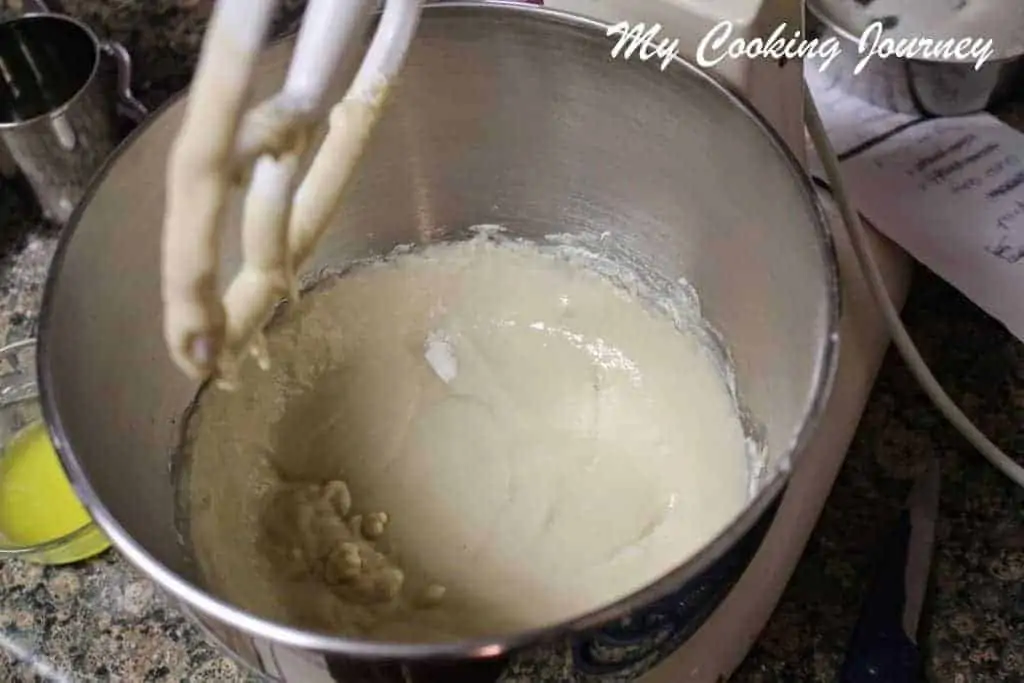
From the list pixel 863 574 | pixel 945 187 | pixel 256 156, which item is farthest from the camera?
pixel 945 187

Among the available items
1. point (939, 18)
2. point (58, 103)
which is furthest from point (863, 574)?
point (58, 103)

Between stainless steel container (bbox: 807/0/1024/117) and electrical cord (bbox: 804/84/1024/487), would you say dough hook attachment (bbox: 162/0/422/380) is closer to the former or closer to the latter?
electrical cord (bbox: 804/84/1024/487)

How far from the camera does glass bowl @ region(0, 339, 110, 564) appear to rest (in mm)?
669

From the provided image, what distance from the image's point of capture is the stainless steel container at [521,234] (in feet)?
1.46

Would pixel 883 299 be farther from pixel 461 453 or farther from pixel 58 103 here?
pixel 58 103

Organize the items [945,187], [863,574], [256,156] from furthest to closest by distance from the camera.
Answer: [945,187] → [863,574] → [256,156]

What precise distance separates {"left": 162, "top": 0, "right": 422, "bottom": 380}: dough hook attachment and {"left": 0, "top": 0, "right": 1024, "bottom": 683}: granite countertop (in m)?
0.20

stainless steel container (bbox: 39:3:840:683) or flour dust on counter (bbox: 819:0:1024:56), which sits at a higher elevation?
flour dust on counter (bbox: 819:0:1024:56)

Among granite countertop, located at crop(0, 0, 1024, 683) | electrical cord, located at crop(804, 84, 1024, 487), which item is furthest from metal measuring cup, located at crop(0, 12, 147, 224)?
electrical cord, located at crop(804, 84, 1024, 487)

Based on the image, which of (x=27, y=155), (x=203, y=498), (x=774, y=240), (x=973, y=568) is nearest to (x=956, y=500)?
(x=973, y=568)

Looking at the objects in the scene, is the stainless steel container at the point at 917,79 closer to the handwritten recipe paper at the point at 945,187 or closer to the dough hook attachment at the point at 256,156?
the handwritten recipe paper at the point at 945,187

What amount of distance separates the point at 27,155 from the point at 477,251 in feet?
0.95

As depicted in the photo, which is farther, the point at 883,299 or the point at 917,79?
the point at 917,79

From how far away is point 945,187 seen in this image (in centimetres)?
76
